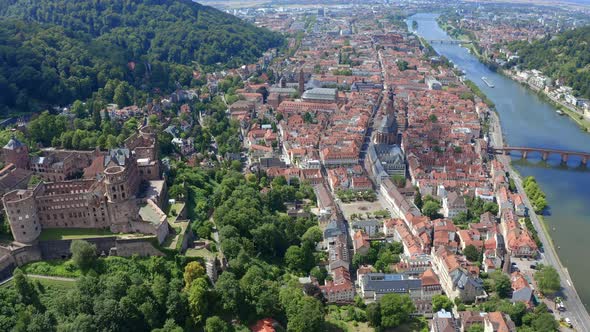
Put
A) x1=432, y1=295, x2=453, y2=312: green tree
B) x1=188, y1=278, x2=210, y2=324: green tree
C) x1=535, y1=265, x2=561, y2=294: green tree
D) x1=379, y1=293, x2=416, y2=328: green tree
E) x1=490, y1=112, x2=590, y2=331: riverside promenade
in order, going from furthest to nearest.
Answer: x1=535, y1=265, x2=561, y2=294: green tree
x1=490, y1=112, x2=590, y2=331: riverside promenade
x1=432, y1=295, x2=453, y2=312: green tree
x1=379, y1=293, x2=416, y2=328: green tree
x1=188, y1=278, x2=210, y2=324: green tree

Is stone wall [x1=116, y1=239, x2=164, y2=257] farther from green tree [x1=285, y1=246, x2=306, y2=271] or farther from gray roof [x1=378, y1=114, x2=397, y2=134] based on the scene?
gray roof [x1=378, y1=114, x2=397, y2=134]

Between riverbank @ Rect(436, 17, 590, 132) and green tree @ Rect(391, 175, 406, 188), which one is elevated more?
green tree @ Rect(391, 175, 406, 188)

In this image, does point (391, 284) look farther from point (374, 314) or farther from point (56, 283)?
point (56, 283)

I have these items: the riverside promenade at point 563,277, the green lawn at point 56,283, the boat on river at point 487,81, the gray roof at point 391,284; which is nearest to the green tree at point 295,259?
the gray roof at point 391,284

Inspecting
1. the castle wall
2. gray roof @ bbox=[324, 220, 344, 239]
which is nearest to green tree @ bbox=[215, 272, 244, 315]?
the castle wall

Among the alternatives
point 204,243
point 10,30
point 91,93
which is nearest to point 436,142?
point 204,243
